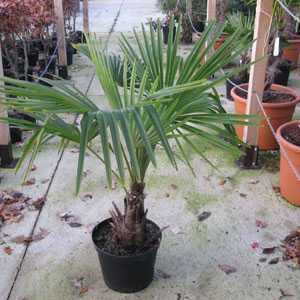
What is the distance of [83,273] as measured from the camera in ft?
8.44

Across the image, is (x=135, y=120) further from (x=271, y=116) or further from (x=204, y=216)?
(x=271, y=116)

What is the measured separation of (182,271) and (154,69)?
117cm

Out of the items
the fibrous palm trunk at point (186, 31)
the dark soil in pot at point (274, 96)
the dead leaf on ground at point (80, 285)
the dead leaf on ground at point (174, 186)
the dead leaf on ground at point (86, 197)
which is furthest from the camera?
the fibrous palm trunk at point (186, 31)

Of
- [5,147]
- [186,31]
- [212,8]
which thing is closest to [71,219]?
[5,147]

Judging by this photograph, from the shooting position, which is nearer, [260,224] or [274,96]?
[260,224]

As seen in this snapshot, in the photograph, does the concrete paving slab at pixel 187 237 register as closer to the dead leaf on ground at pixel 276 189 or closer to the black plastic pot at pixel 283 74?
the dead leaf on ground at pixel 276 189

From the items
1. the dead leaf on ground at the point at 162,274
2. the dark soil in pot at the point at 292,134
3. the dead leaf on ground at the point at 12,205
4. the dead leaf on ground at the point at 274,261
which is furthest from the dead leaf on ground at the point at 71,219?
the dark soil in pot at the point at 292,134

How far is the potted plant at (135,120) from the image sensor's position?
158 centimetres

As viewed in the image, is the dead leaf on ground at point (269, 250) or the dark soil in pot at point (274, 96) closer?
the dead leaf on ground at point (269, 250)

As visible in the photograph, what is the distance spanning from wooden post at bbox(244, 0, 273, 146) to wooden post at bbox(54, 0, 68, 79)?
3185 mm

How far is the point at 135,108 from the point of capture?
162 cm

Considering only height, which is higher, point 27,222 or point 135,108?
point 135,108

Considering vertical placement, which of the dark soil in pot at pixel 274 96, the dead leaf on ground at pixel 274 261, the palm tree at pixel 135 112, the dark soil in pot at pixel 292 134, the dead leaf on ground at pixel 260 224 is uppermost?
the palm tree at pixel 135 112

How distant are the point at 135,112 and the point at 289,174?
6.12ft
